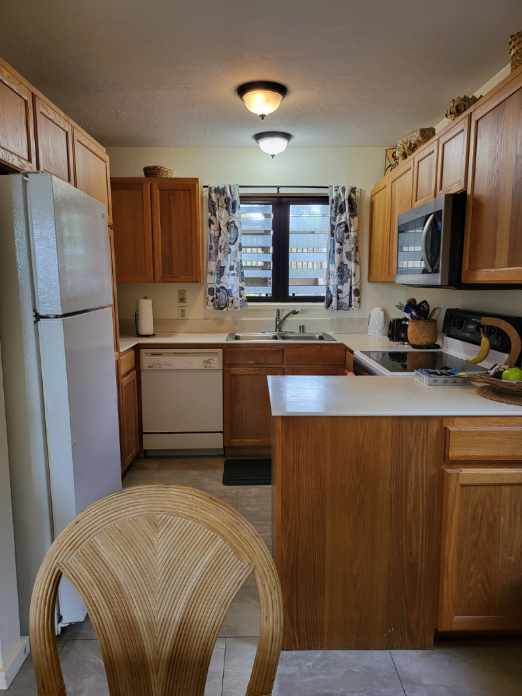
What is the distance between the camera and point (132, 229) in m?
3.54

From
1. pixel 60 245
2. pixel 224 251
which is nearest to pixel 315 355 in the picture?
pixel 224 251

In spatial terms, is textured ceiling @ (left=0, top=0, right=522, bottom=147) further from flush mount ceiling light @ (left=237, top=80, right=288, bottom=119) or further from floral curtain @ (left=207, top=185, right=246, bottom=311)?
floral curtain @ (left=207, top=185, right=246, bottom=311)

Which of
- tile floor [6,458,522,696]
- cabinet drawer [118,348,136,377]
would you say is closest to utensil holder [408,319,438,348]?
tile floor [6,458,522,696]

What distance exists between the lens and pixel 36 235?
1.54 m

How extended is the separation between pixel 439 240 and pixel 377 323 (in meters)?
1.65

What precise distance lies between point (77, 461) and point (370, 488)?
1.09m

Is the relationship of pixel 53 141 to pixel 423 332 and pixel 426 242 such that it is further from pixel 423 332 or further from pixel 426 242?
pixel 423 332

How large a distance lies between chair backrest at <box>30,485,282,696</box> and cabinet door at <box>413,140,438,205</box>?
2.27m

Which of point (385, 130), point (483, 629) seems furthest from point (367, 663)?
point (385, 130)

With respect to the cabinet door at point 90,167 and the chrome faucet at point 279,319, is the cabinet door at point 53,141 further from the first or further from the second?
the chrome faucet at point 279,319

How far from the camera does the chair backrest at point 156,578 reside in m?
0.89

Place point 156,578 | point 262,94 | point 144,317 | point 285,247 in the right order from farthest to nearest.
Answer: point 285,247, point 144,317, point 262,94, point 156,578

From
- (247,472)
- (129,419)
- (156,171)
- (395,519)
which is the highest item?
(156,171)

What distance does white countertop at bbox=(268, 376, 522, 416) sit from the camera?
158 cm
